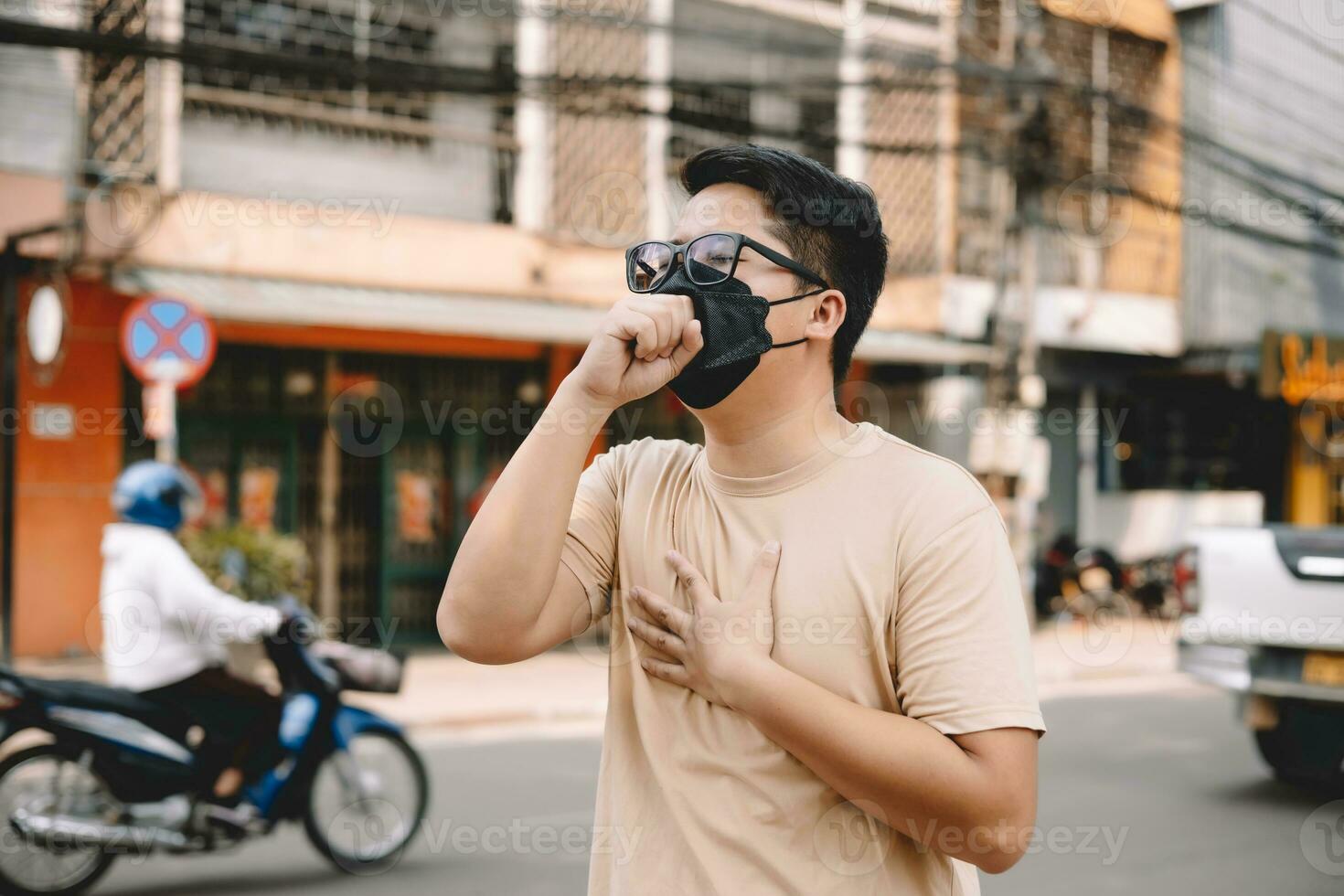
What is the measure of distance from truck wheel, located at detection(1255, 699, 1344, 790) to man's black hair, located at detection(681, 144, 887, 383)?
20.7 feet

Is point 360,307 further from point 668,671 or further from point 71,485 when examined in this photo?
point 668,671

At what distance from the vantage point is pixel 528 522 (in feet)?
5.32

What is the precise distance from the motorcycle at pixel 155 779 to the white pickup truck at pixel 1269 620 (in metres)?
4.26

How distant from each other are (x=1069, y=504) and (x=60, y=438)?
1137 cm

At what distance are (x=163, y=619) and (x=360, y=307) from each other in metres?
5.54

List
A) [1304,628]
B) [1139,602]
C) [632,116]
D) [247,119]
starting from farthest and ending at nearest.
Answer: [1139,602] < [632,116] < [247,119] < [1304,628]

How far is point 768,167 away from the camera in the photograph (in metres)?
1.71

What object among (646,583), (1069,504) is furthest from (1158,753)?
(1069,504)

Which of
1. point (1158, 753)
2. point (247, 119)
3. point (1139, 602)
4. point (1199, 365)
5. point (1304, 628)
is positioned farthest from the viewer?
point (1199, 365)

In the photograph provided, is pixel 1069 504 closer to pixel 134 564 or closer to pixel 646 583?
pixel 134 564

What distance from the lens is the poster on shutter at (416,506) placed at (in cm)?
1266
